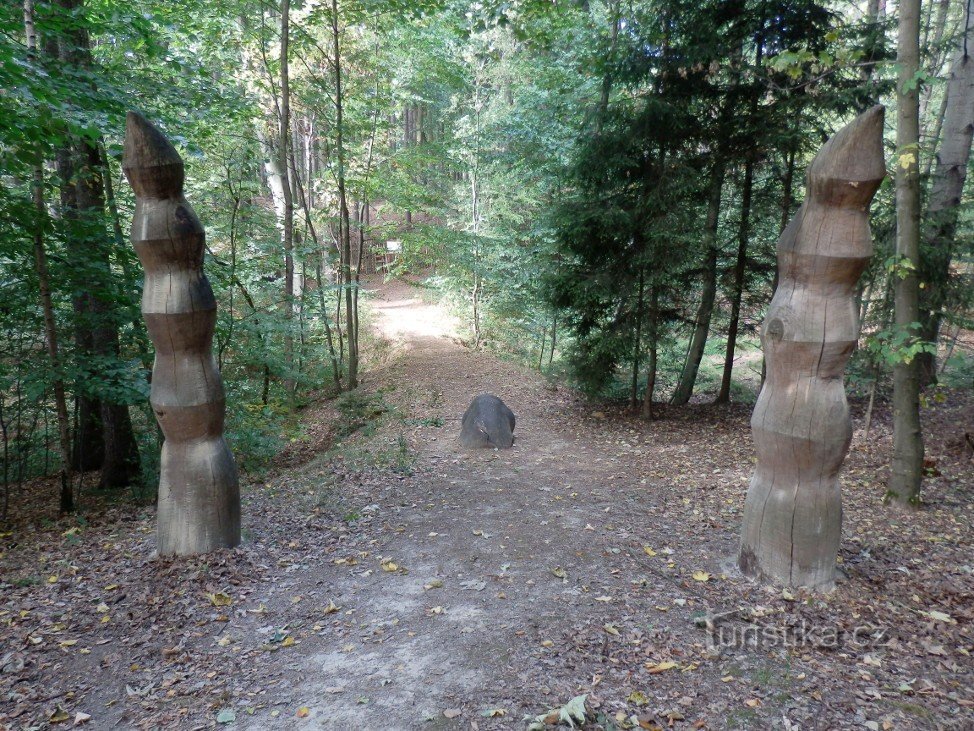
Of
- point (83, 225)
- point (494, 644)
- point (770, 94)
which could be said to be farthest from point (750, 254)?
point (83, 225)

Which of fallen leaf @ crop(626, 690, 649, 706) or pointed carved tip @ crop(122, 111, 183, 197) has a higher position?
pointed carved tip @ crop(122, 111, 183, 197)

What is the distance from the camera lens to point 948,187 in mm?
10078

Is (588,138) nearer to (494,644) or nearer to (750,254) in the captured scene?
(750,254)

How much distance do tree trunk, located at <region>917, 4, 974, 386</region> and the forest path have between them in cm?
533

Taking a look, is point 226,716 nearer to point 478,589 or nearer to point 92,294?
point 478,589

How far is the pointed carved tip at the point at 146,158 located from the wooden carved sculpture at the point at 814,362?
498cm

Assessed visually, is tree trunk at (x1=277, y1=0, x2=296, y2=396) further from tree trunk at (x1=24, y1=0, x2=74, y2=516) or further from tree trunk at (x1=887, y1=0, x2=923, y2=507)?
tree trunk at (x1=887, y1=0, x2=923, y2=507)

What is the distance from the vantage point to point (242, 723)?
3381mm

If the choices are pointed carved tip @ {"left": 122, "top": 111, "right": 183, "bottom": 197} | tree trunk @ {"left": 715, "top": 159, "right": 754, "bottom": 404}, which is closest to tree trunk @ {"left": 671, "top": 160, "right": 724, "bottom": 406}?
tree trunk @ {"left": 715, "top": 159, "right": 754, "bottom": 404}

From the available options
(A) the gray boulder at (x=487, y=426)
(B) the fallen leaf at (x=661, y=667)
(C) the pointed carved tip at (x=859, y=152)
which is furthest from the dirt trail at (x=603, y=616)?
(C) the pointed carved tip at (x=859, y=152)

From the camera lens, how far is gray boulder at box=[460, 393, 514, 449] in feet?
31.4

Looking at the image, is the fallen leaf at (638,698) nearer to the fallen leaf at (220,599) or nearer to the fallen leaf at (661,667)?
the fallen leaf at (661,667)

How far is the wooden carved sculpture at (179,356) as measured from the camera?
4852mm

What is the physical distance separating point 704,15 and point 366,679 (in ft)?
34.5
